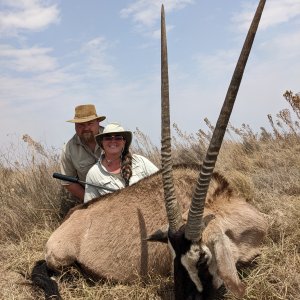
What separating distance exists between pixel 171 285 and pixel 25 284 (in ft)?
5.87

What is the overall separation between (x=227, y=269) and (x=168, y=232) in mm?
585

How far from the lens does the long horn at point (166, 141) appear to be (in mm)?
3488

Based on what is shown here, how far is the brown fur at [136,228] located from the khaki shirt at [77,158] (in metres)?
1.80

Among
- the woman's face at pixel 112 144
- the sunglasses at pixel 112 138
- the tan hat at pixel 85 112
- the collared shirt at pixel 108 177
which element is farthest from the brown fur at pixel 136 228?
the tan hat at pixel 85 112

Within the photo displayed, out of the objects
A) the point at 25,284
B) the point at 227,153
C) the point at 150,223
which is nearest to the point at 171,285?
the point at 150,223

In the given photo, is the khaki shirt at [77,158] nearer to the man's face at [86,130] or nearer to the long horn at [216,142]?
the man's face at [86,130]

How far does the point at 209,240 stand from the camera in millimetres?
3713

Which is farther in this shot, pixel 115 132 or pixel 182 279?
pixel 115 132

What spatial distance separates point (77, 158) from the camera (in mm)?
7176

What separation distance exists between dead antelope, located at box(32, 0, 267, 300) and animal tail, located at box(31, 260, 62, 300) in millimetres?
11

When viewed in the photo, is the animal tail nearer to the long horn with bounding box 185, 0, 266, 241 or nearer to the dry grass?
the dry grass

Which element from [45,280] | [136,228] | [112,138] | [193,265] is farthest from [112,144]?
[193,265]

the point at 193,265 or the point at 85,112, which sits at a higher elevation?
the point at 85,112

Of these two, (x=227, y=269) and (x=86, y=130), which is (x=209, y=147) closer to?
(x=227, y=269)
